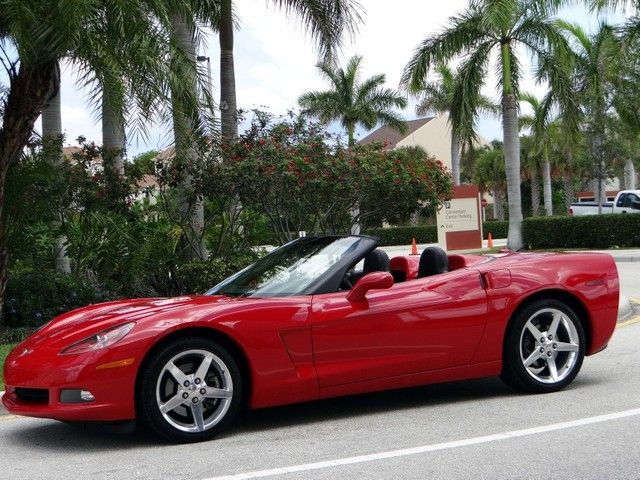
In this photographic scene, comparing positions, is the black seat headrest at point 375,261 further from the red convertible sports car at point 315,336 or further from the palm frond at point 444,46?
the palm frond at point 444,46

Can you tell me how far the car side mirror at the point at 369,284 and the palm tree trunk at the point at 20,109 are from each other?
22.5 ft

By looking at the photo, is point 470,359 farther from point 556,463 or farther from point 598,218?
point 598,218

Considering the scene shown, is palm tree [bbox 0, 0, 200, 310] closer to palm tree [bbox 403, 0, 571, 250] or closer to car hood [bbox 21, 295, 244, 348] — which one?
car hood [bbox 21, 295, 244, 348]

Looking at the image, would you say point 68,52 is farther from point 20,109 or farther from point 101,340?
point 101,340

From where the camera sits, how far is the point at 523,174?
75.8 meters

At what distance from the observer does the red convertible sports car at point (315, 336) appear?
5.66m

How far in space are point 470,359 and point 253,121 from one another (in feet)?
35.6

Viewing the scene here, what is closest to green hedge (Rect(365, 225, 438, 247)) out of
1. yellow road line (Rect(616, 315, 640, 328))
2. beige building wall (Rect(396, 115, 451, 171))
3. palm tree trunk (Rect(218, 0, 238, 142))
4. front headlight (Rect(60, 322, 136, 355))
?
beige building wall (Rect(396, 115, 451, 171))

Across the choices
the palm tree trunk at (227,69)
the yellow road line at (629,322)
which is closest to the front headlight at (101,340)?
the yellow road line at (629,322)

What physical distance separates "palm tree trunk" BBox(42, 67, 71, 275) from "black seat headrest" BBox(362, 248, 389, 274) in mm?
8977

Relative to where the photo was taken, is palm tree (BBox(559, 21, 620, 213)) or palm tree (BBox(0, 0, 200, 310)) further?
palm tree (BBox(559, 21, 620, 213))

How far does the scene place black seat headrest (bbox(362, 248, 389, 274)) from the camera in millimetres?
6965

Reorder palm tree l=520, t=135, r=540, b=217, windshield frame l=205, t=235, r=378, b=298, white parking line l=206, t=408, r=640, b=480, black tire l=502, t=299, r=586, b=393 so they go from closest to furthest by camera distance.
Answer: white parking line l=206, t=408, r=640, b=480 → windshield frame l=205, t=235, r=378, b=298 → black tire l=502, t=299, r=586, b=393 → palm tree l=520, t=135, r=540, b=217

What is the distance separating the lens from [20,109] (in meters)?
11.8
